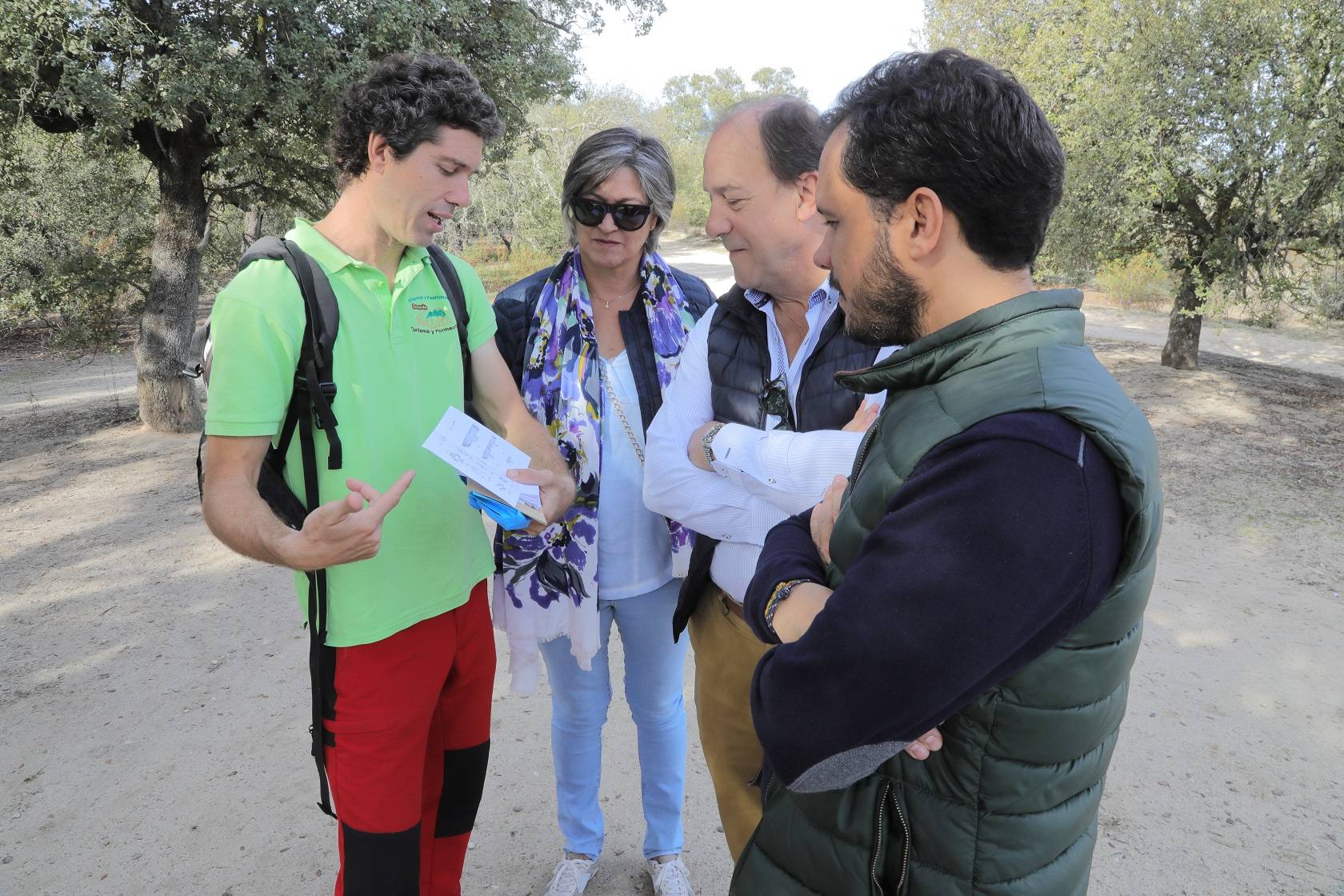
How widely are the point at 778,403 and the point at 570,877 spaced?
176 cm

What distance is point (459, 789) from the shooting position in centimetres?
240

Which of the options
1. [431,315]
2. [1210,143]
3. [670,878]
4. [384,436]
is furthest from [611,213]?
[1210,143]

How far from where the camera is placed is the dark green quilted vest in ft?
3.37

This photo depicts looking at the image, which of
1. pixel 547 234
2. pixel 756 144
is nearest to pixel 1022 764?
pixel 756 144

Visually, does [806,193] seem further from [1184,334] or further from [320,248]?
[1184,334]

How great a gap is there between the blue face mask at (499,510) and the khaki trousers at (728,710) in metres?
0.60

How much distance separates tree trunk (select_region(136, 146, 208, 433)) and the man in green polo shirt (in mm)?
7206

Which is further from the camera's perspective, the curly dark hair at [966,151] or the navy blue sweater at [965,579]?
the curly dark hair at [966,151]

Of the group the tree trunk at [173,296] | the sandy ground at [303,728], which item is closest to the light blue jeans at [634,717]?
the sandy ground at [303,728]

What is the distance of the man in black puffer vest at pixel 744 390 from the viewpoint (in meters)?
2.09

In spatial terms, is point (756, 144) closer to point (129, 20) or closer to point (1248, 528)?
point (1248, 528)

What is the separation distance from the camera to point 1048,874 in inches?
47.3

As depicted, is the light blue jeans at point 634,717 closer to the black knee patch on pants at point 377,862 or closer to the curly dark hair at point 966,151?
the black knee patch on pants at point 377,862

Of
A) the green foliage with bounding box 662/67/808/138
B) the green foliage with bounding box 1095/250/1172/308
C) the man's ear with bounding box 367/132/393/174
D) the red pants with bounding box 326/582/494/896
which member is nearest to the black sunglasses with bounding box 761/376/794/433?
the red pants with bounding box 326/582/494/896
